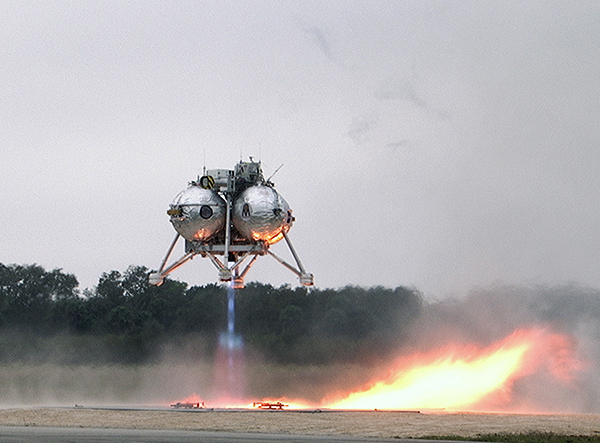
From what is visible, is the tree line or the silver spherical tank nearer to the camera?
the silver spherical tank

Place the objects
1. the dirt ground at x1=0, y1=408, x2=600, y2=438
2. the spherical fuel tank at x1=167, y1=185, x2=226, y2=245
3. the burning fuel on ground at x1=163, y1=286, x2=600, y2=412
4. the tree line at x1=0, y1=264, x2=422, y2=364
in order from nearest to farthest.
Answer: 1. the dirt ground at x1=0, y1=408, x2=600, y2=438
2. the spherical fuel tank at x1=167, y1=185, x2=226, y2=245
3. the burning fuel on ground at x1=163, y1=286, x2=600, y2=412
4. the tree line at x1=0, y1=264, x2=422, y2=364

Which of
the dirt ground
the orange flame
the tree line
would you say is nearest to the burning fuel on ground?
the orange flame

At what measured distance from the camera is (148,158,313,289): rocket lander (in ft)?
146

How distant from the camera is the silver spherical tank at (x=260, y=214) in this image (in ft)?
145

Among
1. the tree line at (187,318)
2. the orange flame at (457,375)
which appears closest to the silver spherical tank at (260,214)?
the tree line at (187,318)

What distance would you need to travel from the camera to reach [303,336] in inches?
1954

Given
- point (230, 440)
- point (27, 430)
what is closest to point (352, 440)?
point (230, 440)

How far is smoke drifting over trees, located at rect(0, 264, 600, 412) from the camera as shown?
46.9m

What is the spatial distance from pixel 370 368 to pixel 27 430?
18486mm

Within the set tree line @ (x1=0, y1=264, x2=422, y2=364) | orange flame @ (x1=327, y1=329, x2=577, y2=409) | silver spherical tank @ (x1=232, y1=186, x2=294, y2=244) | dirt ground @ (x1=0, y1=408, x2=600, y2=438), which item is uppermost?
silver spherical tank @ (x1=232, y1=186, x2=294, y2=244)

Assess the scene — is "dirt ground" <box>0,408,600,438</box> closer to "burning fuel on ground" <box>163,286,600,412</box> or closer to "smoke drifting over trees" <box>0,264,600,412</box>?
"burning fuel on ground" <box>163,286,600,412</box>

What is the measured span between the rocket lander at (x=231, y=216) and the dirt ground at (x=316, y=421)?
7434 millimetres

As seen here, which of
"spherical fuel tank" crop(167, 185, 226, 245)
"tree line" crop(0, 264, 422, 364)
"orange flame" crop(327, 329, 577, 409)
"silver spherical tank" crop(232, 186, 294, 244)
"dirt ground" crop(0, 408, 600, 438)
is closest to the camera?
"dirt ground" crop(0, 408, 600, 438)

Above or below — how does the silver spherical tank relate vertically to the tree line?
above
